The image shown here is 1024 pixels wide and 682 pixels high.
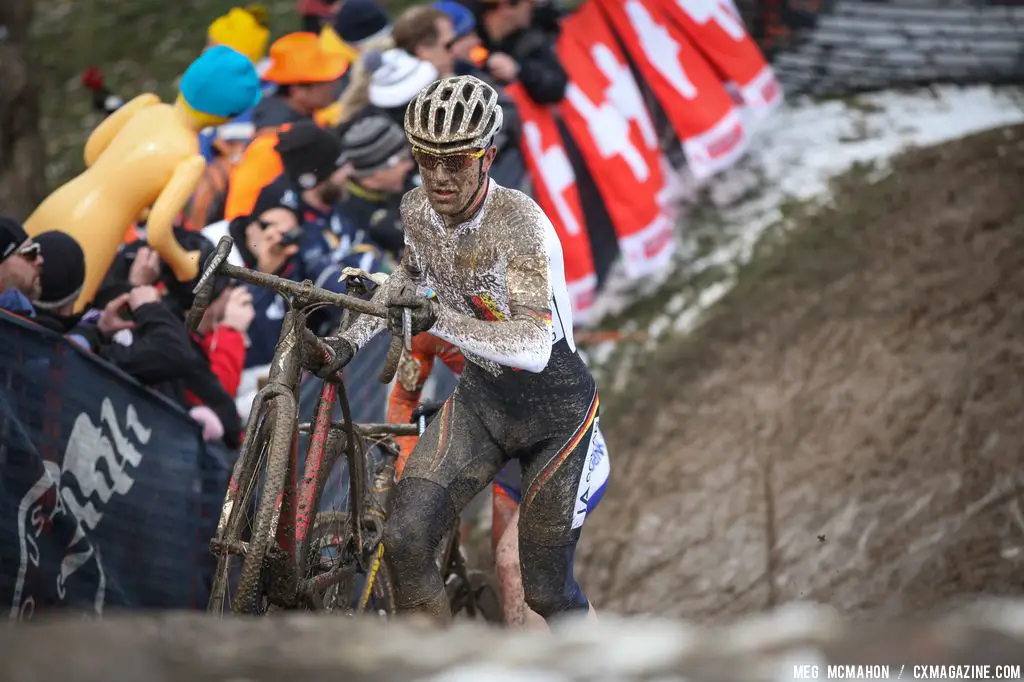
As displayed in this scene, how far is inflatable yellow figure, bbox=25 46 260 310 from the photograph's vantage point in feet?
22.9

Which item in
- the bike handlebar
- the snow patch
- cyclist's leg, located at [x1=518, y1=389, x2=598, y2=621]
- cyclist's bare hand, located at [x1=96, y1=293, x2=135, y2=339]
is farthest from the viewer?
the snow patch

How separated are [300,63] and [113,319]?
343 cm

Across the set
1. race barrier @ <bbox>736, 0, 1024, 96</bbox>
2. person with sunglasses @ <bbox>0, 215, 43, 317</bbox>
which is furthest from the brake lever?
race barrier @ <bbox>736, 0, 1024, 96</bbox>

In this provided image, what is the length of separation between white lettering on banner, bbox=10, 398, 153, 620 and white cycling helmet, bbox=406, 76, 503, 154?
1.92 m

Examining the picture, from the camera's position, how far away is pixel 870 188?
39.6ft

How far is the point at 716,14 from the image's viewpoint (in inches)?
473

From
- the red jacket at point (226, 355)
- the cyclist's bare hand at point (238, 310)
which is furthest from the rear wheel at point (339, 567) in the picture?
the cyclist's bare hand at point (238, 310)

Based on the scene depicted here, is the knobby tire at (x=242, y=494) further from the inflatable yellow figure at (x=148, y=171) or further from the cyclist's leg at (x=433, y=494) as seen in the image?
the inflatable yellow figure at (x=148, y=171)

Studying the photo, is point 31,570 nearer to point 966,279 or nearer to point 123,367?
point 123,367

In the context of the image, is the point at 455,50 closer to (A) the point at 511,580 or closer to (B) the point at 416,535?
(A) the point at 511,580

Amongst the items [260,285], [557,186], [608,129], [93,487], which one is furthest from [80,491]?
[608,129]

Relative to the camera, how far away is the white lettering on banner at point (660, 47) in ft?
38.1

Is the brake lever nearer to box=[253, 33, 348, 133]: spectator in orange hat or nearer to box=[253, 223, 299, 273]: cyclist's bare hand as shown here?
box=[253, 223, 299, 273]: cyclist's bare hand

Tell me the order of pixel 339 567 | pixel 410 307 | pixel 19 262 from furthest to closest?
pixel 19 262 < pixel 339 567 < pixel 410 307
